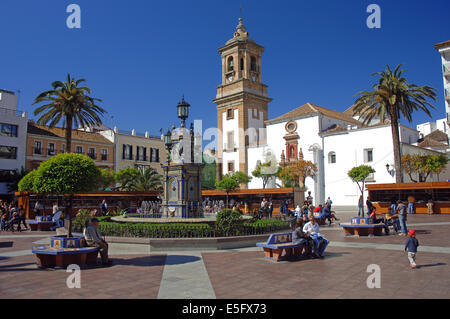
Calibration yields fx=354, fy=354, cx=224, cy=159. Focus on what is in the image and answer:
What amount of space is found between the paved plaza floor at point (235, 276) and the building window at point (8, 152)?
31.2m

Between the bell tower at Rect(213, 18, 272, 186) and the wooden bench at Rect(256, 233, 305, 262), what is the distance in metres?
38.5

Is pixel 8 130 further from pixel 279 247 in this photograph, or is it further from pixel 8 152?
pixel 279 247

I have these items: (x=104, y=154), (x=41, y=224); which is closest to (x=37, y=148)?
(x=104, y=154)

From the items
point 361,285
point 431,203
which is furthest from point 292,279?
point 431,203

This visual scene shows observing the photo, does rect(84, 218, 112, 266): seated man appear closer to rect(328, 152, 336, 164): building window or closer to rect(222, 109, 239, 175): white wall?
rect(328, 152, 336, 164): building window

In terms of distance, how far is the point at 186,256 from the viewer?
33.7 feet

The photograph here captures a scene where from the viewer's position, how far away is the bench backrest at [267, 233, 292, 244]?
32.3ft

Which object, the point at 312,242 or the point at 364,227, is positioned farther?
the point at 364,227

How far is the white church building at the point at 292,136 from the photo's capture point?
3875 centimetres

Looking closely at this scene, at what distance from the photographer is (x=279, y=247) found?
9.34m

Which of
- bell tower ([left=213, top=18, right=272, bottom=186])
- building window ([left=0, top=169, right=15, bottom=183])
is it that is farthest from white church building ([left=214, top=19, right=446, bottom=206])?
building window ([left=0, top=169, right=15, bottom=183])

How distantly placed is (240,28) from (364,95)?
1139 inches

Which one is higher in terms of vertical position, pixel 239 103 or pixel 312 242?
pixel 239 103

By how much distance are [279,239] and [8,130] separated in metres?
37.8
